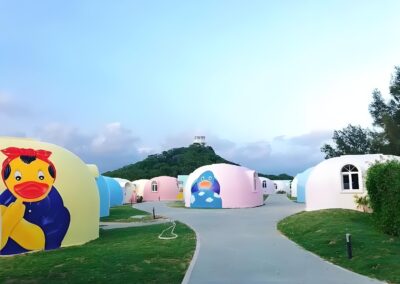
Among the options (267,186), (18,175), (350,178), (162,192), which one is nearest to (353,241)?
(350,178)

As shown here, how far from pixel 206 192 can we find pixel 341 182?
12.7 metres

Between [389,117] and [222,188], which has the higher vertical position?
[389,117]

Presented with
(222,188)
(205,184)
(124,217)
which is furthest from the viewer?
(205,184)

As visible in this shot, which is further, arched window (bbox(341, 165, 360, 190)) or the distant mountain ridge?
the distant mountain ridge

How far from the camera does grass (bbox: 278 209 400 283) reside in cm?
954

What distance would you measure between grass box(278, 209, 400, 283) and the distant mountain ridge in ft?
190

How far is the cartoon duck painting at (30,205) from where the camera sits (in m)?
12.1

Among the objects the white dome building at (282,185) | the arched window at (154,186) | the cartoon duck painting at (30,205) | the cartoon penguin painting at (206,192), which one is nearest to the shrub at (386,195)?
the cartoon duck painting at (30,205)

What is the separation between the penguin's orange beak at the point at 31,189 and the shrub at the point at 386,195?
1156cm

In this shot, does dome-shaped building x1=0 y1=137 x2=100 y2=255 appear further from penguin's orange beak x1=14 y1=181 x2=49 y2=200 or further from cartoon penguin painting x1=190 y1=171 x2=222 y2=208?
cartoon penguin painting x1=190 y1=171 x2=222 y2=208

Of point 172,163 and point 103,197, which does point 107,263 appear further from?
point 172,163

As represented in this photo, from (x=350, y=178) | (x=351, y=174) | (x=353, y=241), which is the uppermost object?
(x=351, y=174)

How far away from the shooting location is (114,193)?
4047 centimetres

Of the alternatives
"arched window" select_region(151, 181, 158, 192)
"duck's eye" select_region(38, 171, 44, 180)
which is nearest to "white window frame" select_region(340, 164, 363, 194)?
"duck's eye" select_region(38, 171, 44, 180)
